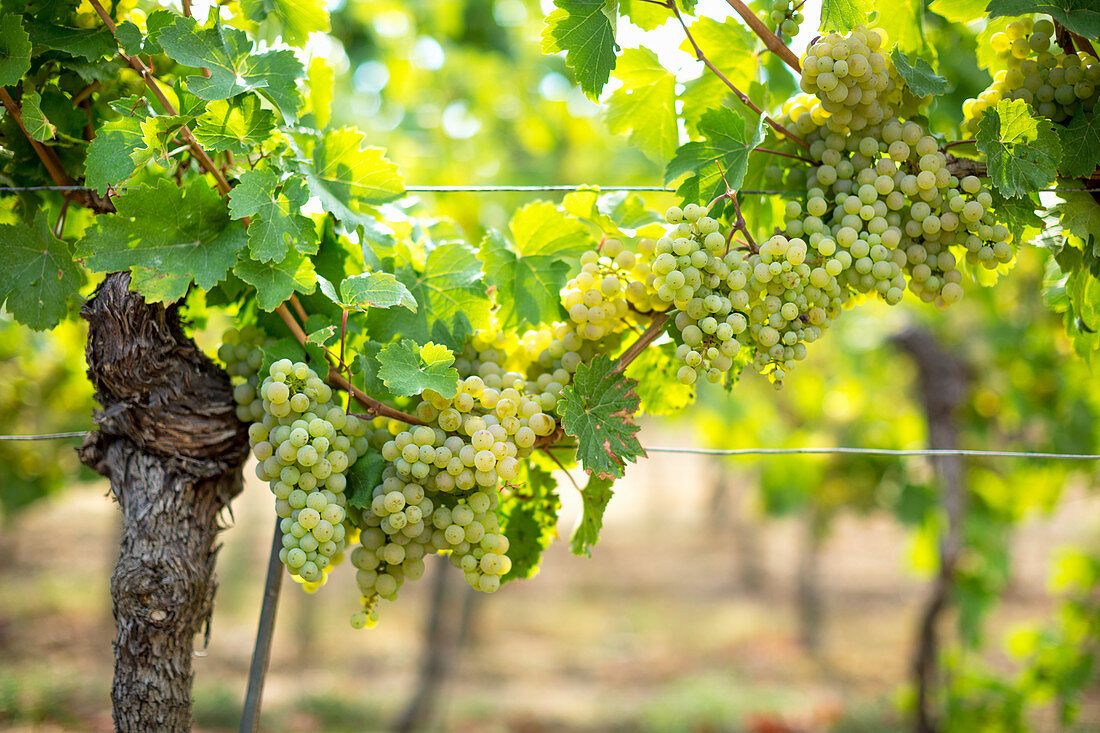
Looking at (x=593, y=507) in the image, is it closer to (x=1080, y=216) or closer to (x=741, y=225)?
(x=741, y=225)

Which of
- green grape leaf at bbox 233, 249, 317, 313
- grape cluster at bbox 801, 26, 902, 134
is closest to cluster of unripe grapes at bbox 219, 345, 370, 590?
green grape leaf at bbox 233, 249, 317, 313

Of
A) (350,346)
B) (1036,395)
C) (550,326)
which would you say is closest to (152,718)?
(350,346)

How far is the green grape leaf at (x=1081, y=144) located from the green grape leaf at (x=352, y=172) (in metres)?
1.17

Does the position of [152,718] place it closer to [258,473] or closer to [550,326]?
[258,473]

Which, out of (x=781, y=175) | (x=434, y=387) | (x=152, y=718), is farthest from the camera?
(x=781, y=175)

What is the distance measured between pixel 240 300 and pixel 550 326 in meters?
0.61

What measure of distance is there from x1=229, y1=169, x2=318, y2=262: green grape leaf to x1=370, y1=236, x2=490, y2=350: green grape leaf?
272 millimetres

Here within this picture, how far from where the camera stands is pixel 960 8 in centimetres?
144

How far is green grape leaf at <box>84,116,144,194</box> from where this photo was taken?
1.19 meters

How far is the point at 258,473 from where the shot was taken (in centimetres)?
125

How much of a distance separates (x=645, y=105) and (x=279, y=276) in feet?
2.80

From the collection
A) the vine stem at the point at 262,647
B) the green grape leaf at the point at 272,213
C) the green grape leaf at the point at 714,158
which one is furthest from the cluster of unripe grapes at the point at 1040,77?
the vine stem at the point at 262,647

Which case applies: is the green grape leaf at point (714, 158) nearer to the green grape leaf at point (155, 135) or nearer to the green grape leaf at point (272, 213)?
the green grape leaf at point (272, 213)

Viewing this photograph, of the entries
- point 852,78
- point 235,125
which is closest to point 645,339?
point 852,78
